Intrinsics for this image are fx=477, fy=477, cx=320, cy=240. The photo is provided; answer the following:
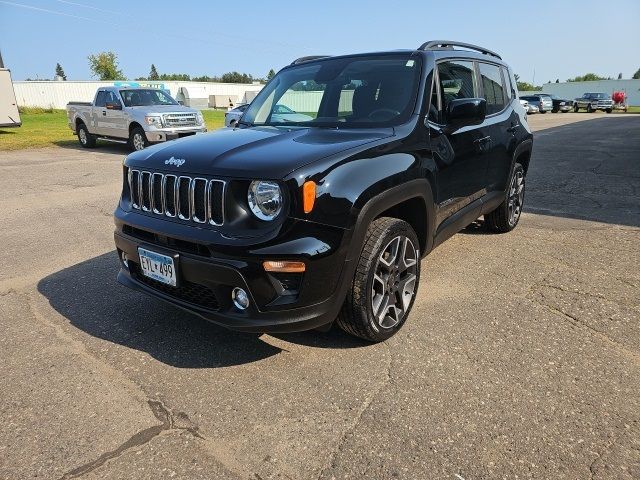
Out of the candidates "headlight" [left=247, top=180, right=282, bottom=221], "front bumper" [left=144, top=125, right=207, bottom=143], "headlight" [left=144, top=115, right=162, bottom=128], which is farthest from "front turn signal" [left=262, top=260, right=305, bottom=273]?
"headlight" [left=144, top=115, right=162, bottom=128]

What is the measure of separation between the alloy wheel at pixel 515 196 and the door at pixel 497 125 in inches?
17.4

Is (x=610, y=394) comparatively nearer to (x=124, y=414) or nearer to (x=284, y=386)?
(x=284, y=386)

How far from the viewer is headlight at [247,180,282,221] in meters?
2.53

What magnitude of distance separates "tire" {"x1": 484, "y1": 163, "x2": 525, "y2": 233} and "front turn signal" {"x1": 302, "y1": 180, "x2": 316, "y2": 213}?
11.0 ft

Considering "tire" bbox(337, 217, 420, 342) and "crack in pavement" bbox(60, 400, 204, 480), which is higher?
"tire" bbox(337, 217, 420, 342)

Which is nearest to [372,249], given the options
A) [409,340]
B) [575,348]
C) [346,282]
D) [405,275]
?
[346,282]

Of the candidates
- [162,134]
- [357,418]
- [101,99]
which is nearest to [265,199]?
[357,418]

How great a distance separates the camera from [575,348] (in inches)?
121

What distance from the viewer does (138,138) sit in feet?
45.8

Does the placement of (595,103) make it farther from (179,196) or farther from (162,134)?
(179,196)

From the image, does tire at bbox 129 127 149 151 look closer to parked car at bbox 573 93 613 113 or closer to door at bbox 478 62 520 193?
door at bbox 478 62 520 193

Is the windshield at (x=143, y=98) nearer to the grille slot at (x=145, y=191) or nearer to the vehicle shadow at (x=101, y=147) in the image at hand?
the vehicle shadow at (x=101, y=147)

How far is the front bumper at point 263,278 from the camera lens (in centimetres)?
250

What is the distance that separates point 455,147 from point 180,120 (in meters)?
11.6
